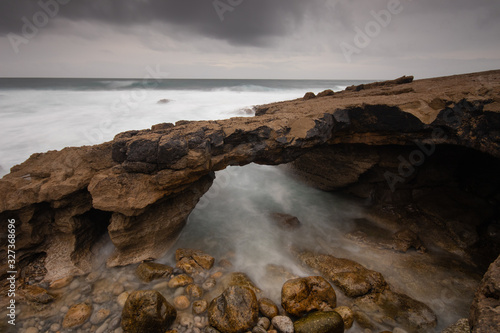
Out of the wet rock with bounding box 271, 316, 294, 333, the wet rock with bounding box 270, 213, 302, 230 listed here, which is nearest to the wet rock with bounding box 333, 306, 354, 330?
the wet rock with bounding box 271, 316, 294, 333

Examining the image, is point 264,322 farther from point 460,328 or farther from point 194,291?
point 460,328

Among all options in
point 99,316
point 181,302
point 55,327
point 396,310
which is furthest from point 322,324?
point 55,327

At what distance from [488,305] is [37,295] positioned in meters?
6.03

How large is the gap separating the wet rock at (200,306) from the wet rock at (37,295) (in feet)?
7.63

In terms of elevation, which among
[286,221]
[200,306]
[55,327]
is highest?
[286,221]

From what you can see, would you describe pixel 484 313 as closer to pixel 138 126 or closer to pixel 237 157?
pixel 237 157

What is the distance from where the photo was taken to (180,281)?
4.17 metres

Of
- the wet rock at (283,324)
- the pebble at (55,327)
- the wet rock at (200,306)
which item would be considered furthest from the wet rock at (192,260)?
the pebble at (55,327)

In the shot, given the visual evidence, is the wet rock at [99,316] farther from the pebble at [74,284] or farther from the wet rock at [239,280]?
the wet rock at [239,280]

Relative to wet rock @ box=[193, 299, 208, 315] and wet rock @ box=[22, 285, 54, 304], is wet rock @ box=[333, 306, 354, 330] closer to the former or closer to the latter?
wet rock @ box=[193, 299, 208, 315]

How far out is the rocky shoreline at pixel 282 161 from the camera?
161 inches

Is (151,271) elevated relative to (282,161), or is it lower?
lower

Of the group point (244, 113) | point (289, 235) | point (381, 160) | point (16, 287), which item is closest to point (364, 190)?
point (381, 160)

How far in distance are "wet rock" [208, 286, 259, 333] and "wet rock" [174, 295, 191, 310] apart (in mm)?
438
